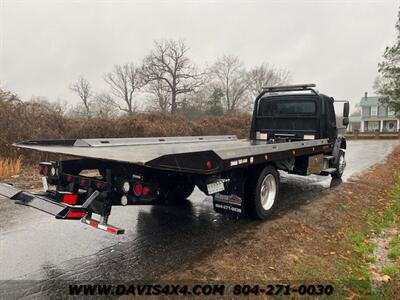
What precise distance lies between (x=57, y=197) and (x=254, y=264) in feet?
8.69

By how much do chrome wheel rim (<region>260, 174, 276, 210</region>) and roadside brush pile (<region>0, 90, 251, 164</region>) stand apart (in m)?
8.31

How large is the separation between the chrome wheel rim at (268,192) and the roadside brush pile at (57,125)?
27.3 ft

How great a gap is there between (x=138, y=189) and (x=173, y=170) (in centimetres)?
71

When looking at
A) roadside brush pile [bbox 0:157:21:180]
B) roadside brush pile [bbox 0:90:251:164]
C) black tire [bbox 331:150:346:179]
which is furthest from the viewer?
roadside brush pile [bbox 0:90:251:164]

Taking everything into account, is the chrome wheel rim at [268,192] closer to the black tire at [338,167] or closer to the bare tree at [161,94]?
the black tire at [338,167]

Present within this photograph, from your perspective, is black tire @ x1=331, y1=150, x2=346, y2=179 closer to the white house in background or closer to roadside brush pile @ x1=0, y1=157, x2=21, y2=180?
roadside brush pile @ x1=0, y1=157, x2=21, y2=180

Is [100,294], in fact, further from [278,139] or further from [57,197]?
[278,139]

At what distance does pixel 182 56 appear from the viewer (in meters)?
42.3

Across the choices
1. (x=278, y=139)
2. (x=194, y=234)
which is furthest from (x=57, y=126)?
(x=194, y=234)

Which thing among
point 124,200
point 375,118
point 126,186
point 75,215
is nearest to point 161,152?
point 126,186

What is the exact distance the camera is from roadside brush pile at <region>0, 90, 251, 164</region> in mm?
10422

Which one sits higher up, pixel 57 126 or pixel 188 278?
pixel 57 126

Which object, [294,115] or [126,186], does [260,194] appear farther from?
[294,115]

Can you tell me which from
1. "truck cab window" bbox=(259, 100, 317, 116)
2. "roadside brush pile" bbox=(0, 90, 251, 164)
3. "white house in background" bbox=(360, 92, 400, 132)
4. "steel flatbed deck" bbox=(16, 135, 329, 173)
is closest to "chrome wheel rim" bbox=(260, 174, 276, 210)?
"steel flatbed deck" bbox=(16, 135, 329, 173)
